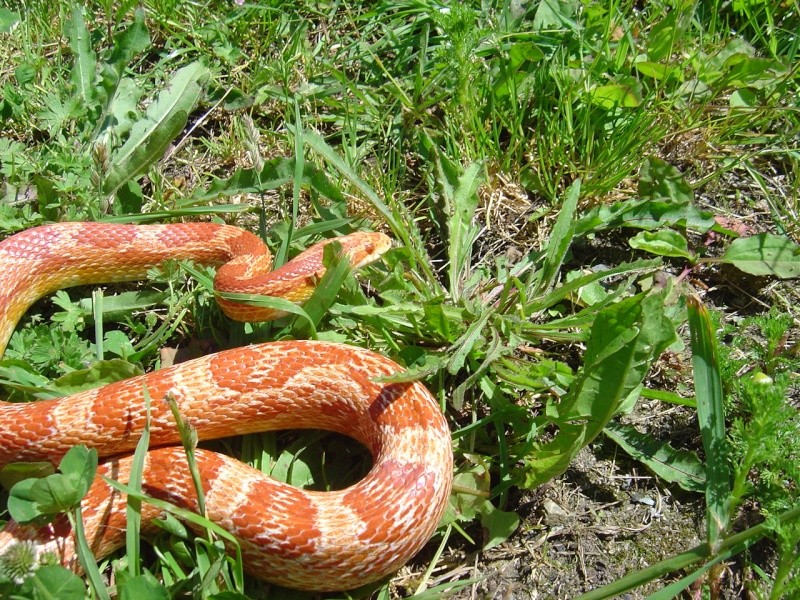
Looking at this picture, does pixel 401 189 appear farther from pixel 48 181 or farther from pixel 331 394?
pixel 48 181

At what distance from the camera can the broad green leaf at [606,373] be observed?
11.8 feet

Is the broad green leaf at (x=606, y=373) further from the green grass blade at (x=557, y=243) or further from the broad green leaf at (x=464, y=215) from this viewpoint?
the broad green leaf at (x=464, y=215)

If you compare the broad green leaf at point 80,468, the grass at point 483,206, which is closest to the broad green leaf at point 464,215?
the grass at point 483,206

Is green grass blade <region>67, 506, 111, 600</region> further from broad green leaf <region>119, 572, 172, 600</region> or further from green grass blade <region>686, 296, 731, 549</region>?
green grass blade <region>686, 296, 731, 549</region>

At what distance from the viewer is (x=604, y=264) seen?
5.04 m

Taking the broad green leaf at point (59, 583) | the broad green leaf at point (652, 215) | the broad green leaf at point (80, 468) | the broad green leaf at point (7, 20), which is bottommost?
the broad green leaf at point (59, 583)

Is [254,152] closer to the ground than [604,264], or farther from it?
farther from it

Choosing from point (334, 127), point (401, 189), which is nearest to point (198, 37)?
point (334, 127)

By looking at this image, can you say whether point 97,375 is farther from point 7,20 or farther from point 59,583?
point 7,20

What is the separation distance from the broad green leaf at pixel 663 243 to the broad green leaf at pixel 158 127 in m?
3.21

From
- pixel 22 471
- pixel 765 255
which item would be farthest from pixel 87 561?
pixel 765 255

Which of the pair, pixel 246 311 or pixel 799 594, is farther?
pixel 246 311

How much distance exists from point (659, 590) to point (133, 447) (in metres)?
2.82

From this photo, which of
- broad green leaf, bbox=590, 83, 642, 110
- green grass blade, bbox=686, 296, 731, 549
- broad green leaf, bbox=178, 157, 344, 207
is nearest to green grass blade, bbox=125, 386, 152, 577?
broad green leaf, bbox=178, 157, 344, 207
